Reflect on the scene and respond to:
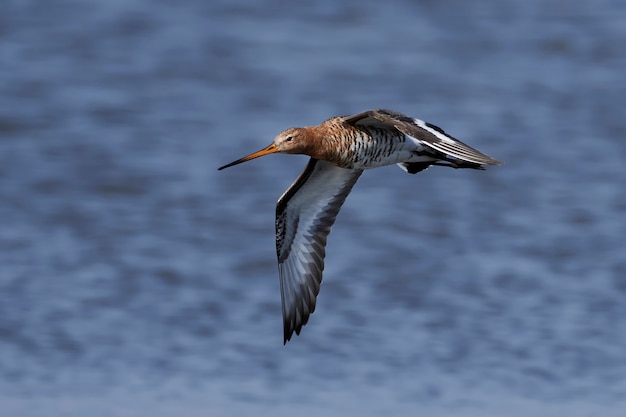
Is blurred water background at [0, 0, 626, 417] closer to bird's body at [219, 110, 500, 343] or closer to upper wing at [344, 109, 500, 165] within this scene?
bird's body at [219, 110, 500, 343]

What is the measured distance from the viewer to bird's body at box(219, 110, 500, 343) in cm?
718

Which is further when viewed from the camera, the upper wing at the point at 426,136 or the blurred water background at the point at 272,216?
the blurred water background at the point at 272,216

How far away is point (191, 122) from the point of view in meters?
14.1

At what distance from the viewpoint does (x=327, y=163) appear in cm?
793

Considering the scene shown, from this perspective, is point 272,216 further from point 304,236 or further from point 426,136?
point 426,136

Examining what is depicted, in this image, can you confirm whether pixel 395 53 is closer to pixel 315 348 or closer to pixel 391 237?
pixel 391 237

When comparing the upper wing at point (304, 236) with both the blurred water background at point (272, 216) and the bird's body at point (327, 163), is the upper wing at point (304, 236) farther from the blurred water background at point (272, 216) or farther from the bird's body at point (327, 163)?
the blurred water background at point (272, 216)

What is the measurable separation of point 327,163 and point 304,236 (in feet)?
1.83

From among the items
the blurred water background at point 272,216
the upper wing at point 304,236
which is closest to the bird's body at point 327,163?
the upper wing at point 304,236

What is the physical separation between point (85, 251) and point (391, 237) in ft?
8.83

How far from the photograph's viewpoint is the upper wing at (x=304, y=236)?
815 centimetres

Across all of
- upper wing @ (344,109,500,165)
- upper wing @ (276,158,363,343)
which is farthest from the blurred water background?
upper wing @ (344,109,500,165)

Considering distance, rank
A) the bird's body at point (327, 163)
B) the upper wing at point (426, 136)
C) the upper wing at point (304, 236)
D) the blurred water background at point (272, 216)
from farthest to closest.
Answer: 1. the blurred water background at point (272, 216)
2. the upper wing at point (304, 236)
3. the bird's body at point (327, 163)
4. the upper wing at point (426, 136)

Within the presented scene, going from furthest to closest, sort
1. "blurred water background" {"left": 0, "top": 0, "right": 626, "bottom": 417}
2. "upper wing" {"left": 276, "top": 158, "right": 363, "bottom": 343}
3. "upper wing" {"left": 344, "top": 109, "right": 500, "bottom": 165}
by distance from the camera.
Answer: "blurred water background" {"left": 0, "top": 0, "right": 626, "bottom": 417}, "upper wing" {"left": 276, "top": 158, "right": 363, "bottom": 343}, "upper wing" {"left": 344, "top": 109, "right": 500, "bottom": 165}
